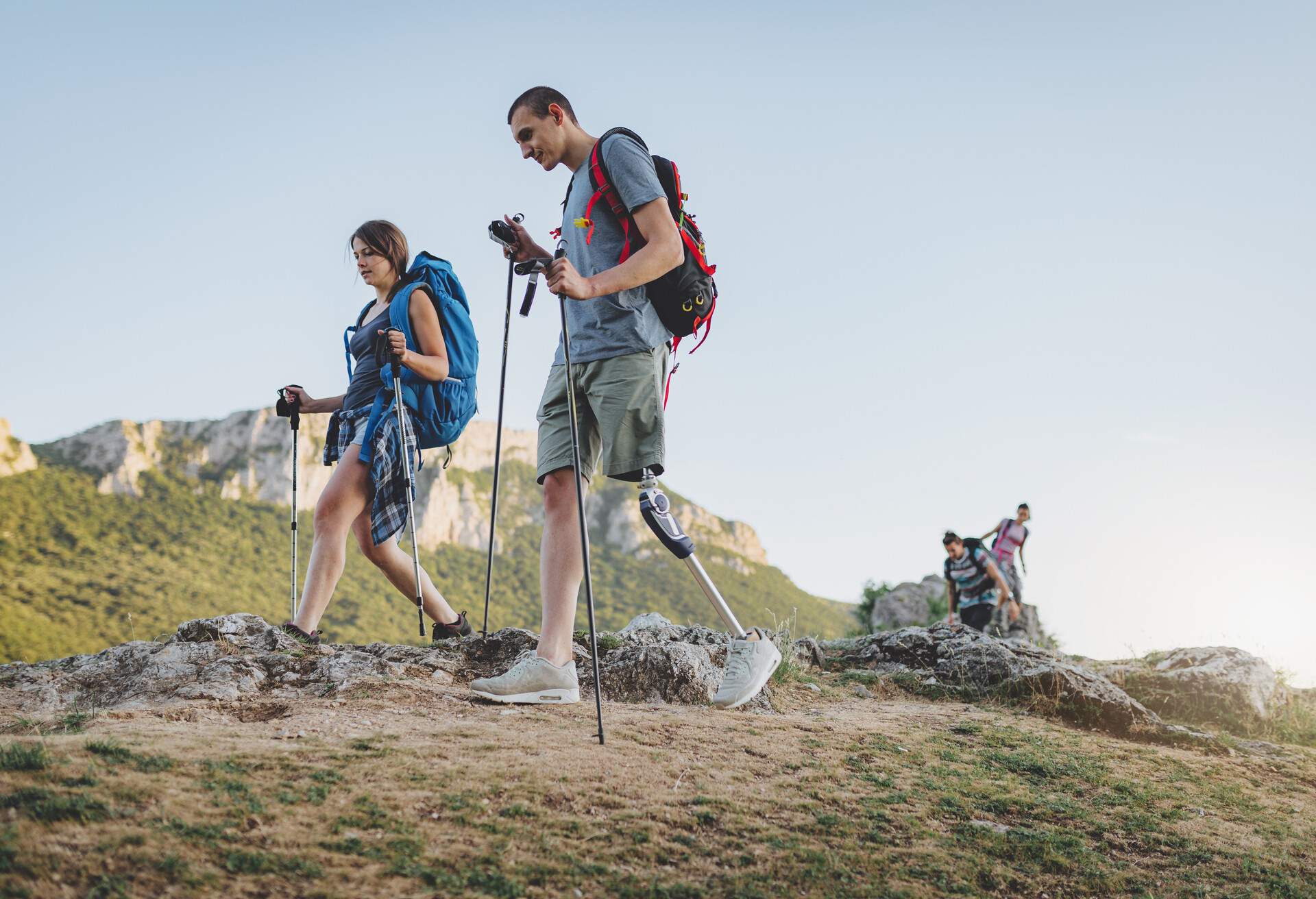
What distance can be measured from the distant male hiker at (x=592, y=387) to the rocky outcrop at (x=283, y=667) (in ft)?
3.16

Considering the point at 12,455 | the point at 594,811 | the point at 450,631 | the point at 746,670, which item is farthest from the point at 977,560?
the point at 12,455

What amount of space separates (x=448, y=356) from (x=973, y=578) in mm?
8498

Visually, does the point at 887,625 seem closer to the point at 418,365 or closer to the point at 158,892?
the point at 418,365

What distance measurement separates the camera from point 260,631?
5.37 m

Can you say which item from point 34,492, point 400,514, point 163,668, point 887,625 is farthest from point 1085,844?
Result: point 34,492

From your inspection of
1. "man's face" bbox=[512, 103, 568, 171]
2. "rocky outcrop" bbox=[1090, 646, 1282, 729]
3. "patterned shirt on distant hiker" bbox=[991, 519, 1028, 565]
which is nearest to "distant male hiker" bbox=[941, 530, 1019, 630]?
"patterned shirt on distant hiker" bbox=[991, 519, 1028, 565]

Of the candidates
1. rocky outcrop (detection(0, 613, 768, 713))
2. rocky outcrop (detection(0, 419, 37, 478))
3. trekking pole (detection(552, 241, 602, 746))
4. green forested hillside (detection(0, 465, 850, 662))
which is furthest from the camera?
rocky outcrop (detection(0, 419, 37, 478))

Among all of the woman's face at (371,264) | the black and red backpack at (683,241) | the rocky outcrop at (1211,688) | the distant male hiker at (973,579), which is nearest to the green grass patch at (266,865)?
the black and red backpack at (683,241)

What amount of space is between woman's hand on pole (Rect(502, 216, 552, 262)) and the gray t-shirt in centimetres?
22

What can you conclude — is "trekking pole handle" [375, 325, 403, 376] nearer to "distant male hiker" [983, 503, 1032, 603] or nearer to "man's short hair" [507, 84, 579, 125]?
"man's short hair" [507, 84, 579, 125]

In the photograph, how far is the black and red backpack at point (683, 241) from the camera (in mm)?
3629

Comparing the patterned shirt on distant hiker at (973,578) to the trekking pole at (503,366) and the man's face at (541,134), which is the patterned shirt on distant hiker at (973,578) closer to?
the trekking pole at (503,366)

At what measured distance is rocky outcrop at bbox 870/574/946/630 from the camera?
22.3 m

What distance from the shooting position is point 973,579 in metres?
11.4
